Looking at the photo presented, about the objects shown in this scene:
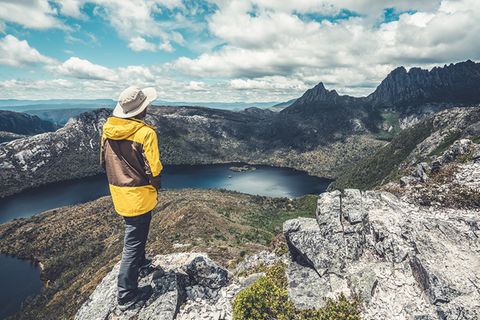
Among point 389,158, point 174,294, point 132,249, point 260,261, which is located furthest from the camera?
point 389,158

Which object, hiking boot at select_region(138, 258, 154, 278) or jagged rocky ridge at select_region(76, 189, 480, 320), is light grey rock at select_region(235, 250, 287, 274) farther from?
hiking boot at select_region(138, 258, 154, 278)

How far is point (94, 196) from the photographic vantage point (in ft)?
646

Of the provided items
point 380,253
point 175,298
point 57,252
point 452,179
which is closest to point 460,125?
point 452,179

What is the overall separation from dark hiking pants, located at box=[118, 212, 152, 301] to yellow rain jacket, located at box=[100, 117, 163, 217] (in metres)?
0.68

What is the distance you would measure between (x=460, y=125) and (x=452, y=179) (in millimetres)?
A: 129909

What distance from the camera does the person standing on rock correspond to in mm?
9406

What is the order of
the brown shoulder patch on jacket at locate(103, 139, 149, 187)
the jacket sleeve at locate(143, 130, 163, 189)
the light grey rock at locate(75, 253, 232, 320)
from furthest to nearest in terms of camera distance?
1. the light grey rock at locate(75, 253, 232, 320)
2. the brown shoulder patch on jacket at locate(103, 139, 149, 187)
3. the jacket sleeve at locate(143, 130, 163, 189)

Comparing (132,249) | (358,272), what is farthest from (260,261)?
(132,249)

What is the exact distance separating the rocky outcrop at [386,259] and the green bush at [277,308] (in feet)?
1.53

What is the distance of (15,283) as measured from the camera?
8544 centimetres

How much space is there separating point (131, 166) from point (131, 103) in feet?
7.31

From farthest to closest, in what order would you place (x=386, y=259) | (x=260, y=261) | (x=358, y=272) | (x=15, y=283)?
(x=15, y=283), (x=260, y=261), (x=386, y=259), (x=358, y=272)

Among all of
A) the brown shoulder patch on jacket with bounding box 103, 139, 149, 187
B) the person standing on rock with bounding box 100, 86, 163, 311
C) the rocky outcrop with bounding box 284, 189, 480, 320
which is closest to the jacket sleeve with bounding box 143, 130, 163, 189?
the person standing on rock with bounding box 100, 86, 163, 311

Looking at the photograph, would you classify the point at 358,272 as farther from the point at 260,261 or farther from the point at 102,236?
the point at 102,236
